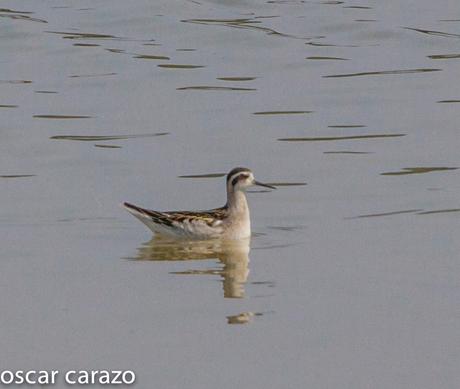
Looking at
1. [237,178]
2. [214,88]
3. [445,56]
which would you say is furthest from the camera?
[445,56]

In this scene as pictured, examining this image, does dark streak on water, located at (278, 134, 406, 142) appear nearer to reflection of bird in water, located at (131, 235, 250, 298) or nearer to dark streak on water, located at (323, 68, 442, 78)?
dark streak on water, located at (323, 68, 442, 78)

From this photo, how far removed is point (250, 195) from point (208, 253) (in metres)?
2.79

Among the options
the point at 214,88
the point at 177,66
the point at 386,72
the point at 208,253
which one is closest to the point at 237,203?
the point at 208,253

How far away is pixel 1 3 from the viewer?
31500mm

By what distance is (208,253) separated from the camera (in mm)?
17141

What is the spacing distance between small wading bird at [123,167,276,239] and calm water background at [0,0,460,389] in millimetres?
267

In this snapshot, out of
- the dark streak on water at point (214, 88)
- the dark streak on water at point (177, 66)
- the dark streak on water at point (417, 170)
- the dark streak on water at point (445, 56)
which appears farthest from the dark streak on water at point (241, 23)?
the dark streak on water at point (417, 170)

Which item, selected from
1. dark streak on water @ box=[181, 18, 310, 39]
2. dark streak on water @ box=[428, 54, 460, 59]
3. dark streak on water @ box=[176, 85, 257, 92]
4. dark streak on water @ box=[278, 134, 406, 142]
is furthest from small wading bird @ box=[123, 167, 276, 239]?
dark streak on water @ box=[181, 18, 310, 39]

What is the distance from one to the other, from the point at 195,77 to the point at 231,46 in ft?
8.91

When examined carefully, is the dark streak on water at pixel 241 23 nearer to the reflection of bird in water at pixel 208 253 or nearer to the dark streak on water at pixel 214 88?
the dark streak on water at pixel 214 88

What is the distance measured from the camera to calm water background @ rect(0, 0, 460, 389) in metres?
12.8

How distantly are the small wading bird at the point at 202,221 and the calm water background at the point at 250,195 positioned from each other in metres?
0.27

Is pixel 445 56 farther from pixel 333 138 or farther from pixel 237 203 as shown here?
pixel 237 203

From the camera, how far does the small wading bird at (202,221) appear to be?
57.4 ft
